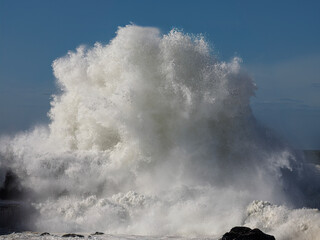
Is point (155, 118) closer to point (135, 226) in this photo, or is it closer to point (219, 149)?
point (219, 149)

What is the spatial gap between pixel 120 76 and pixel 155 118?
259cm

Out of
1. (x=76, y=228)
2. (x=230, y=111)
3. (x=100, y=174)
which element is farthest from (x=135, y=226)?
(x=230, y=111)

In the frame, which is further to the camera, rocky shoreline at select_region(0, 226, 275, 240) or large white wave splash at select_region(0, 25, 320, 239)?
large white wave splash at select_region(0, 25, 320, 239)

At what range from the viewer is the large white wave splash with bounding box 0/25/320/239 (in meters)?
16.1

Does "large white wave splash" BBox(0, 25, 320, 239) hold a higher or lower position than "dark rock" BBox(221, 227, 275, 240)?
higher

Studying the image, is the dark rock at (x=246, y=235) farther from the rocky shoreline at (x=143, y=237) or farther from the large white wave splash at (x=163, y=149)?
the large white wave splash at (x=163, y=149)

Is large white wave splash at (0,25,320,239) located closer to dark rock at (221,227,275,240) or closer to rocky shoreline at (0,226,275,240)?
rocky shoreline at (0,226,275,240)

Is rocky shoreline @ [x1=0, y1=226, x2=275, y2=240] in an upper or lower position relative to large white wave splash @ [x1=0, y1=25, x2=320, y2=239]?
lower

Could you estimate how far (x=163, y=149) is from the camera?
17.7 metres

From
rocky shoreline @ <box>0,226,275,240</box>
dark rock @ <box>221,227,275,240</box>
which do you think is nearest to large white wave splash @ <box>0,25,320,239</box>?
rocky shoreline @ <box>0,226,275,240</box>

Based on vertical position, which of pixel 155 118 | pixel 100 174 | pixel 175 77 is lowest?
pixel 100 174

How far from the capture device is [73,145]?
2158 cm

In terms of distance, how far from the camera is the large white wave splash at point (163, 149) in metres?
16.1

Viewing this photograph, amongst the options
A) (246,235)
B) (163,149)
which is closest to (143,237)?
(246,235)
